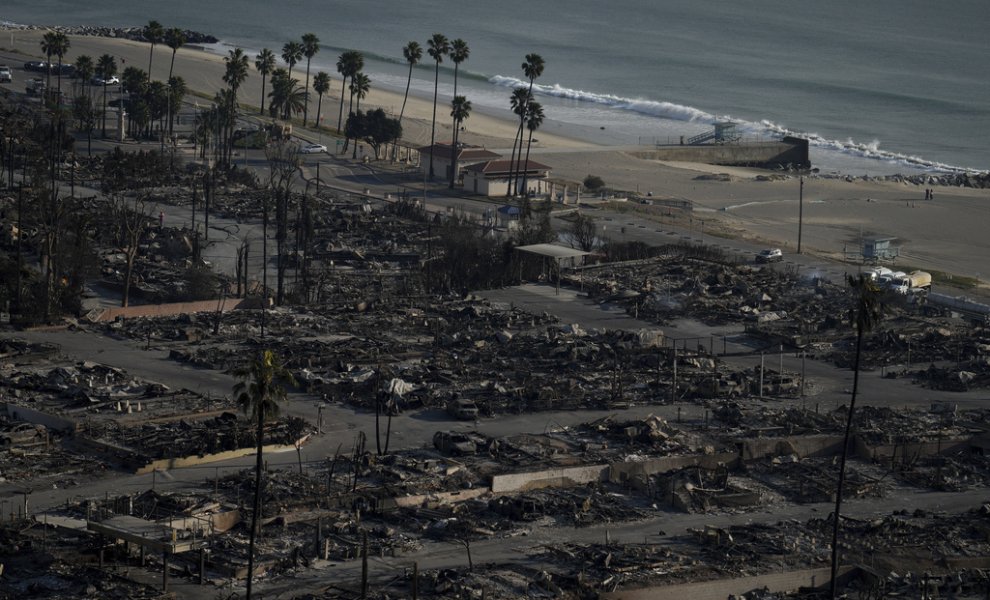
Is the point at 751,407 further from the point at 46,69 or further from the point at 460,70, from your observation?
the point at 460,70

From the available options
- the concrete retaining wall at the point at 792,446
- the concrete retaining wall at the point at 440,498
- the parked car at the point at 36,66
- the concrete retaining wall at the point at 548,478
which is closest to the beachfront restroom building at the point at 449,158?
the parked car at the point at 36,66

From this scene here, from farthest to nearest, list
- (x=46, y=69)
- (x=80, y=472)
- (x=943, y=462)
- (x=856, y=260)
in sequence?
1. (x=46, y=69)
2. (x=856, y=260)
3. (x=943, y=462)
4. (x=80, y=472)

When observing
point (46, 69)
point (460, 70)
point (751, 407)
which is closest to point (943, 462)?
point (751, 407)

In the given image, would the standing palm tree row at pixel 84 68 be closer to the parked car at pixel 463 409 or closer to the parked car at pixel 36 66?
the parked car at pixel 36 66

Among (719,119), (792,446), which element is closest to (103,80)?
(719,119)

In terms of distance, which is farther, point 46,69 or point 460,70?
point 460,70

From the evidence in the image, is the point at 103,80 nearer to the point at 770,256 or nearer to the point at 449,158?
the point at 449,158
